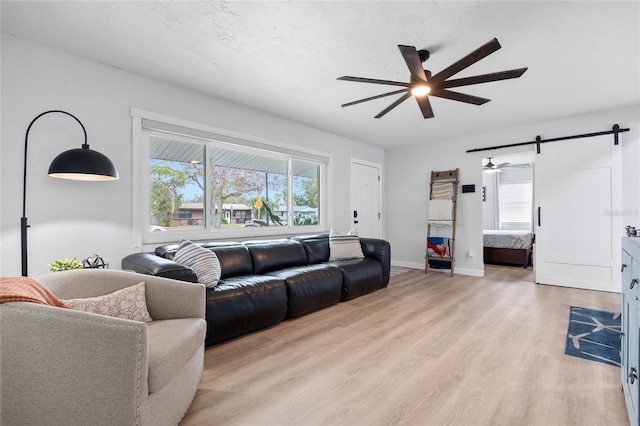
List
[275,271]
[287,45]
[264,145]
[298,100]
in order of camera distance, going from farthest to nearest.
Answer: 1. [264,145]
2. [298,100]
3. [275,271]
4. [287,45]

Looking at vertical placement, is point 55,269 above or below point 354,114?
below

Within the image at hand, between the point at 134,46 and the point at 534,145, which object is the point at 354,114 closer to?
the point at 134,46

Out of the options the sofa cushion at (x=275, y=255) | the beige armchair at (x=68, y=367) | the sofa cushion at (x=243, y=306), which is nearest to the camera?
the beige armchair at (x=68, y=367)

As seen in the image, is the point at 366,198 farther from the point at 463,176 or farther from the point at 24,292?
the point at 24,292

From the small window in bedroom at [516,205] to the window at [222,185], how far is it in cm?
598

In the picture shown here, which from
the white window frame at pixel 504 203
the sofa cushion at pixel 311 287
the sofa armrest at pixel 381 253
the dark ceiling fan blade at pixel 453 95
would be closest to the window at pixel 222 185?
the sofa armrest at pixel 381 253

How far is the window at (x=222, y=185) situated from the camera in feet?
10.5

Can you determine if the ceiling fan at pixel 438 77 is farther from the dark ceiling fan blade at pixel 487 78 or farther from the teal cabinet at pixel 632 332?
the teal cabinet at pixel 632 332

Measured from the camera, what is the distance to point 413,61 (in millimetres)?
2121

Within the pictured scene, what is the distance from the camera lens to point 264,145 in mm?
4184

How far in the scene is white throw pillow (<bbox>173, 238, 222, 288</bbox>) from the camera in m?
2.56

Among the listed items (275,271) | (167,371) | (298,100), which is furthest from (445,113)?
(167,371)

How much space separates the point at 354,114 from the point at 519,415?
11.9ft

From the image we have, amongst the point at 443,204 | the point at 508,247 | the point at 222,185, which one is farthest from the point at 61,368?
the point at 508,247
